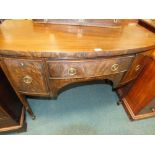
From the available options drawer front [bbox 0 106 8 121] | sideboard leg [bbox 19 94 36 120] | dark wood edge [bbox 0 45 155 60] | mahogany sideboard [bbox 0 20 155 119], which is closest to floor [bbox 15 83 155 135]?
sideboard leg [bbox 19 94 36 120]

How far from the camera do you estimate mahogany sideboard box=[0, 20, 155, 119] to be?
28.8 inches

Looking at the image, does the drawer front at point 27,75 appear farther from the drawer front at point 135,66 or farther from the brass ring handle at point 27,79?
the drawer front at point 135,66

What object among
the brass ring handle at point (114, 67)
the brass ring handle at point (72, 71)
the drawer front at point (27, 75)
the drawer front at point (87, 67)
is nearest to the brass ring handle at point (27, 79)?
the drawer front at point (27, 75)

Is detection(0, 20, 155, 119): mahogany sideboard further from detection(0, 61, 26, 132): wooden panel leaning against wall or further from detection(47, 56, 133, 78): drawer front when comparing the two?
detection(0, 61, 26, 132): wooden panel leaning against wall

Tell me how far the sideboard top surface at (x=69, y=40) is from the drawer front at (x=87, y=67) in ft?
0.21

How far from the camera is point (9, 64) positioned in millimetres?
774

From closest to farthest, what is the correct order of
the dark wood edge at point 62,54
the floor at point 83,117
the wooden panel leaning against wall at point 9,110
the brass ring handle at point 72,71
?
the dark wood edge at point 62,54
the brass ring handle at point 72,71
the wooden panel leaning against wall at point 9,110
the floor at point 83,117

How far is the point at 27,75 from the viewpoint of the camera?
0.83 metres

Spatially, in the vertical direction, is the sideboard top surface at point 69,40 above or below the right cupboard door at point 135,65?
above

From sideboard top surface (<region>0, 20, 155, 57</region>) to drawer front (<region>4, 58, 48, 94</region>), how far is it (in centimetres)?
7

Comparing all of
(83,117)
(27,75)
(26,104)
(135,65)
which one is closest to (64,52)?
(27,75)

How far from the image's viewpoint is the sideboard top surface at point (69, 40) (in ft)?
2.35

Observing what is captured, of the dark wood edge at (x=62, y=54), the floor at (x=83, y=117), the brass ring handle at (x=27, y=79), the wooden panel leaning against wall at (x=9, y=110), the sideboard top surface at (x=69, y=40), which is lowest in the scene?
the floor at (x=83, y=117)
